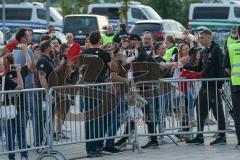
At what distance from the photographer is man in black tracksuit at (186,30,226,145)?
1385 centimetres

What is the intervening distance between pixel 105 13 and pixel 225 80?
37.0 metres

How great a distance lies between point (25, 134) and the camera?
1190 cm

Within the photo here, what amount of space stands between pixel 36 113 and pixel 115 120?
150 centimetres

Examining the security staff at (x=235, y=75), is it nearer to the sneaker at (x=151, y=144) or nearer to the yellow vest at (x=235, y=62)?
the yellow vest at (x=235, y=62)

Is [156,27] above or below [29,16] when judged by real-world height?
below

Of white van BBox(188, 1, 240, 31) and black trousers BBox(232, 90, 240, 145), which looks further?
white van BBox(188, 1, 240, 31)

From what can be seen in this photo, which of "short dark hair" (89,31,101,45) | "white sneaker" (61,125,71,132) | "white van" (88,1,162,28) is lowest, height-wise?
"white sneaker" (61,125,71,132)

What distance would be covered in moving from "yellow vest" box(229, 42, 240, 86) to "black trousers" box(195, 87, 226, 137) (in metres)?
0.72

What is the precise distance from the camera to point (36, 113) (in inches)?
480

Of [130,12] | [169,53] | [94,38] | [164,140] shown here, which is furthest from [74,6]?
[94,38]

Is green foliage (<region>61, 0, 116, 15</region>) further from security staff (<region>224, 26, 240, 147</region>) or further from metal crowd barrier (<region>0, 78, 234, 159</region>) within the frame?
security staff (<region>224, 26, 240, 147</region>)

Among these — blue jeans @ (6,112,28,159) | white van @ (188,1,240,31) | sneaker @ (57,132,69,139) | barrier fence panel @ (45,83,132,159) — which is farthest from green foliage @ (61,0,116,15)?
blue jeans @ (6,112,28,159)

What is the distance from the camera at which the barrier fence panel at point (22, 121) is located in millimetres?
11523

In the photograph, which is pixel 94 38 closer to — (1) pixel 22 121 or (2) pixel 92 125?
(2) pixel 92 125
